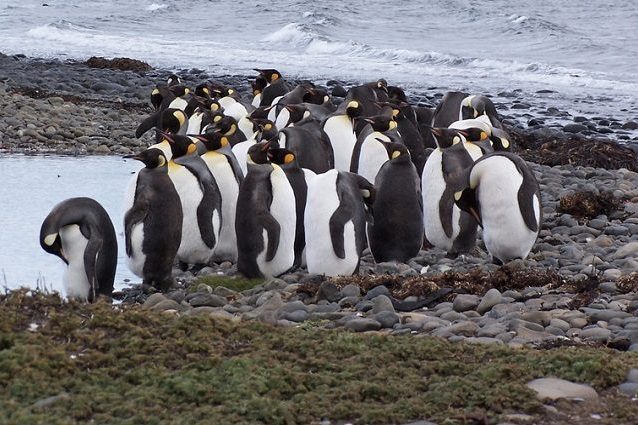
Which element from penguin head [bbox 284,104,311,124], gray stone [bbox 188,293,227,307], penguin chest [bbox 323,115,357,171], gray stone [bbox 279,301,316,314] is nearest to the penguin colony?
gray stone [bbox 188,293,227,307]

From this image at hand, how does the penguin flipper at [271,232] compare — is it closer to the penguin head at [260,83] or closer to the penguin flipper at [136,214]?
the penguin flipper at [136,214]

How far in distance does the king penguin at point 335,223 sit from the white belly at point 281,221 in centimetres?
14

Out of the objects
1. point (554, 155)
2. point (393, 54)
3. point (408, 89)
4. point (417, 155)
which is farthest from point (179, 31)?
point (417, 155)

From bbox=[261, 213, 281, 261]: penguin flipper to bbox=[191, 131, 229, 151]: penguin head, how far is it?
145 centimetres

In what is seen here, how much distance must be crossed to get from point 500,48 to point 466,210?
2777 cm

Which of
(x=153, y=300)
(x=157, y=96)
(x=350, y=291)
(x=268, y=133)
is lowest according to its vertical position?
(x=153, y=300)

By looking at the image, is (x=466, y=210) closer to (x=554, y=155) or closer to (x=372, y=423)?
(x=372, y=423)

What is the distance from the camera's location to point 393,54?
34750mm

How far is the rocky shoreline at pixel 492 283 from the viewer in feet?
19.7

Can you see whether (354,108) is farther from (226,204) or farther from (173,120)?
(226,204)

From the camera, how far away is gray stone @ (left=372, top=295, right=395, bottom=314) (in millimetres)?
6316

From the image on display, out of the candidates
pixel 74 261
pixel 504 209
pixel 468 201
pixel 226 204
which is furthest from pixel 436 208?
pixel 74 261

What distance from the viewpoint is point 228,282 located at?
319 inches

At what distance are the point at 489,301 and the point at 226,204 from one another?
10.9 feet
